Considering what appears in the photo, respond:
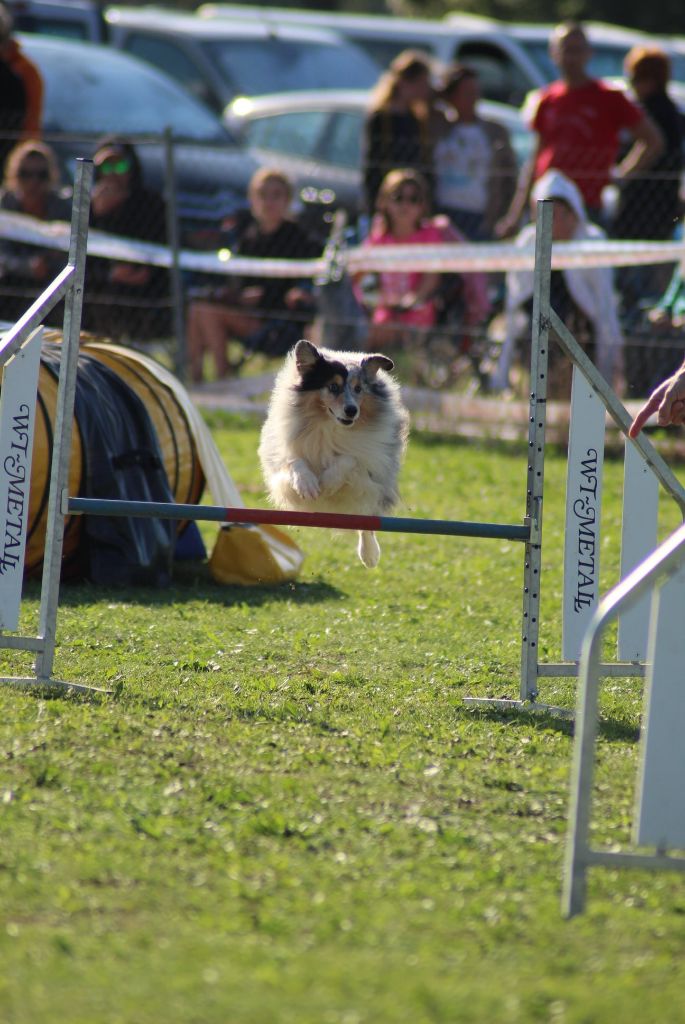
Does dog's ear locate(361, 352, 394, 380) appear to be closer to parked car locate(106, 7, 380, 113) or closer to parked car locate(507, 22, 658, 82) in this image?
parked car locate(106, 7, 380, 113)

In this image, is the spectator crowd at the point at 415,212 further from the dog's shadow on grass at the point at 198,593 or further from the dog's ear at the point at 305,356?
the dog's ear at the point at 305,356

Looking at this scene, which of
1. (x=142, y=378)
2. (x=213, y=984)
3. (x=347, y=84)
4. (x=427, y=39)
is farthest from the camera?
(x=427, y=39)

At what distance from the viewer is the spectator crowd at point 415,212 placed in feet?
34.5

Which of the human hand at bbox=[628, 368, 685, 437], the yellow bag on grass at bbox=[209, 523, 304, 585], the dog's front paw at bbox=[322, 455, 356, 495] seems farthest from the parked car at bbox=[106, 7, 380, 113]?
the human hand at bbox=[628, 368, 685, 437]

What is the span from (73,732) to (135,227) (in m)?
→ 7.70

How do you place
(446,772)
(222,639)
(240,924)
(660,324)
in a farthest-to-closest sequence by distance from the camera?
(660,324), (222,639), (446,772), (240,924)

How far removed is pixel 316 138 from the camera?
43.9 feet

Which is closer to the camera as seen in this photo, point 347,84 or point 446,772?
point 446,772

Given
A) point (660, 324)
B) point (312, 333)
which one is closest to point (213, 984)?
point (660, 324)

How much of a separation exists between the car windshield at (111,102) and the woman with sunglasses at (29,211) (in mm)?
1115

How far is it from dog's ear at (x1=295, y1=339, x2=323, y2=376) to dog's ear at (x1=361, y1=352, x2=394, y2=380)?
176mm

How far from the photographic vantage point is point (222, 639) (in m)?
5.54

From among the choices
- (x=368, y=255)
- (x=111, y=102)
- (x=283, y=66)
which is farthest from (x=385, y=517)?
(x=283, y=66)

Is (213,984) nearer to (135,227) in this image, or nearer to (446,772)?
(446,772)
